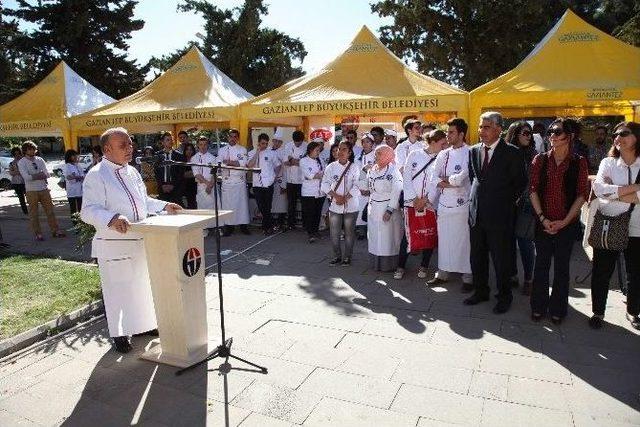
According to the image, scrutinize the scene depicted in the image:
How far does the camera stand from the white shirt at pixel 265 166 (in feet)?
30.6

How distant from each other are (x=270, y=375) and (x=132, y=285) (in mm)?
1494

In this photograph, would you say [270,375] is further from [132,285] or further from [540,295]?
[540,295]

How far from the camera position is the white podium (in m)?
3.59

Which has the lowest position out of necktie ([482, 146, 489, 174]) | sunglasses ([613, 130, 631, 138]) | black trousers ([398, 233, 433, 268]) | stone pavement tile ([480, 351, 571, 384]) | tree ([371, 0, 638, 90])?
stone pavement tile ([480, 351, 571, 384])

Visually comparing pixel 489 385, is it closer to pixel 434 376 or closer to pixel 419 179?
pixel 434 376

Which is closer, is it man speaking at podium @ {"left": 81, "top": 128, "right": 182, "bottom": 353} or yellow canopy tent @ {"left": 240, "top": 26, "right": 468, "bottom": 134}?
man speaking at podium @ {"left": 81, "top": 128, "right": 182, "bottom": 353}

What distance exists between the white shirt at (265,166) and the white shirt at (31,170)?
4211 millimetres

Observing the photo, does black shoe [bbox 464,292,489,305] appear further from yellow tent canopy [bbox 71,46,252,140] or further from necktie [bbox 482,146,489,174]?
yellow tent canopy [bbox 71,46,252,140]

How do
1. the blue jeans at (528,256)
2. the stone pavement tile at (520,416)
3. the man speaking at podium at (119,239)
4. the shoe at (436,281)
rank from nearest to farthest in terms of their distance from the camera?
the stone pavement tile at (520,416) < the man speaking at podium at (119,239) < the blue jeans at (528,256) < the shoe at (436,281)

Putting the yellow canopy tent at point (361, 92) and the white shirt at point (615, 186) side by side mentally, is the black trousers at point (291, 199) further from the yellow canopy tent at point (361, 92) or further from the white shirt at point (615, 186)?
the white shirt at point (615, 186)

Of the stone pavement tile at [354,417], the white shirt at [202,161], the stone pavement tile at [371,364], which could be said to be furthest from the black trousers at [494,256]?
the white shirt at [202,161]

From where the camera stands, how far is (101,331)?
4684mm

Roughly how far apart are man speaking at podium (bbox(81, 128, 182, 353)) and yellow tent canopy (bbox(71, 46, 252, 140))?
5.55 m

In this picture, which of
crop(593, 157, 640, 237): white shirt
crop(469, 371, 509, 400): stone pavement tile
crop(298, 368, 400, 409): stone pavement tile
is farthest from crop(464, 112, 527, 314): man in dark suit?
crop(298, 368, 400, 409): stone pavement tile
